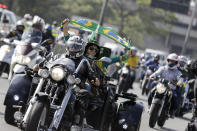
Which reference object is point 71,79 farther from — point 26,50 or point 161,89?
point 26,50

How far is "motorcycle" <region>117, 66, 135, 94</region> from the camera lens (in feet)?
72.0

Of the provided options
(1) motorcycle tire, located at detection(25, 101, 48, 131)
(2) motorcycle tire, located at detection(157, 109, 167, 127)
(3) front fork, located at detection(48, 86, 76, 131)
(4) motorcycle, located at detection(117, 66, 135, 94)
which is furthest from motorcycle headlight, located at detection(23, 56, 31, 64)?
(4) motorcycle, located at detection(117, 66, 135, 94)

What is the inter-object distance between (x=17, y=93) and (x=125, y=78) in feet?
44.3

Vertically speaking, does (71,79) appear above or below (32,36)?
below

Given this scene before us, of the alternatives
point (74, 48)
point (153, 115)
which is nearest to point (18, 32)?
point (153, 115)

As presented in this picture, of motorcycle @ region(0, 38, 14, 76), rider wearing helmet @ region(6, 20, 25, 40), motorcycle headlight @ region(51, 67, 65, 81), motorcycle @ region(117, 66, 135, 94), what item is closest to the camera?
motorcycle headlight @ region(51, 67, 65, 81)

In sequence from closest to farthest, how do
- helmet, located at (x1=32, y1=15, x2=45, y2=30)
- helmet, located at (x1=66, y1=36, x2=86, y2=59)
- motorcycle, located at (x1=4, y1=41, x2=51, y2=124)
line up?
helmet, located at (x1=66, y1=36, x2=86, y2=59)
motorcycle, located at (x1=4, y1=41, x2=51, y2=124)
helmet, located at (x1=32, y1=15, x2=45, y2=30)

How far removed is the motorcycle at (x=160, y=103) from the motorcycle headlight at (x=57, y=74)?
20.7 feet

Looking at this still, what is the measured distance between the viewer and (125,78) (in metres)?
22.2

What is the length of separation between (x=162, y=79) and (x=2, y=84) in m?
4.32

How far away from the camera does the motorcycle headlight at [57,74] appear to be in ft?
24.3

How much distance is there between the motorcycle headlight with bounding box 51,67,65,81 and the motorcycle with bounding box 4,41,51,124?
1249mm

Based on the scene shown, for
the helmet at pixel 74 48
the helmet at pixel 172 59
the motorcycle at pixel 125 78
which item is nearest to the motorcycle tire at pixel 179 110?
the helmet at pixel 172 59

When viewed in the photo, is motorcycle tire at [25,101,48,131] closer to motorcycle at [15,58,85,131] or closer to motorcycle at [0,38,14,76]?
motorcycle at [15,58,85,131]
